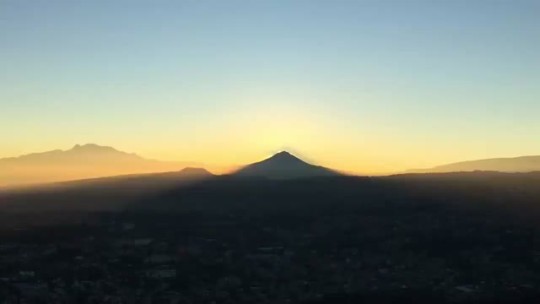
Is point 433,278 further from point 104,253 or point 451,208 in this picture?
point 451,208

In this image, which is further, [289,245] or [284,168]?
[284,168]

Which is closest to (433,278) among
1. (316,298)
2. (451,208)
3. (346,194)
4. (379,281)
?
(379,281)

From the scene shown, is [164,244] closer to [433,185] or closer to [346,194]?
[346,194]

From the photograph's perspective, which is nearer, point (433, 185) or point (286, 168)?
point (433, 185)

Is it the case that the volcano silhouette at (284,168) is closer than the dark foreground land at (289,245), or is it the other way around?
the dark foreground land at (289,245)

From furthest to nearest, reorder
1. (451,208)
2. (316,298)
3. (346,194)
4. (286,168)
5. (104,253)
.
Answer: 1. (286,168)
2. (346,194)
3. (451,208)
4. (104,253)
5. (316,298)

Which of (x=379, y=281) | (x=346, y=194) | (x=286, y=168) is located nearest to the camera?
(x=379, y=281)
